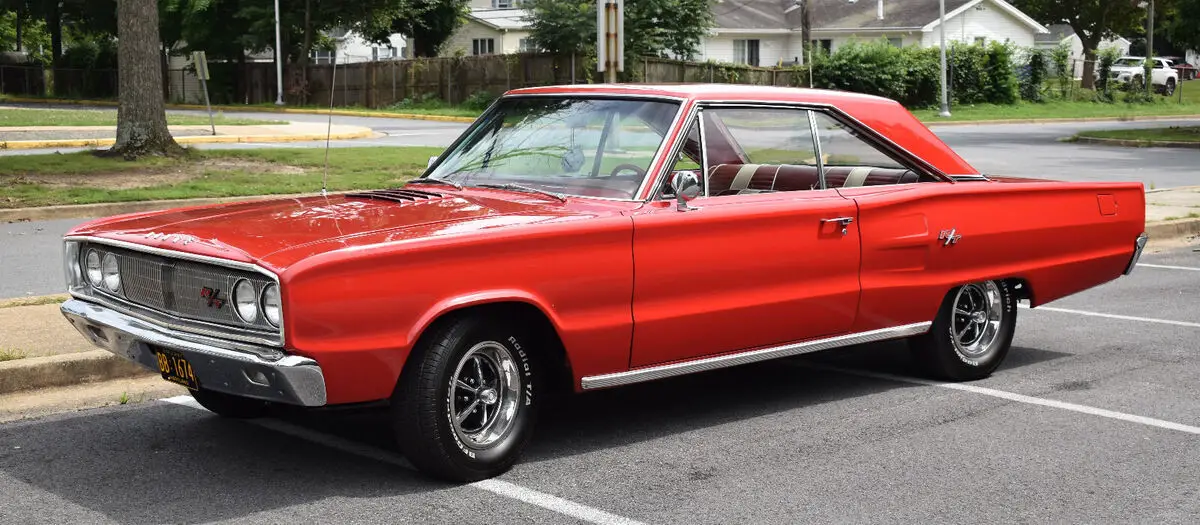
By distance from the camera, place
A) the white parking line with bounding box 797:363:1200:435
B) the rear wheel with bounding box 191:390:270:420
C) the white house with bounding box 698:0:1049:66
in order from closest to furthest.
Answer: the rear wheel with bounding box 191:390:270:420 < the white parking line with bounding box 797:363:1200:435 < the white house with bounding box 698:0:1049:66

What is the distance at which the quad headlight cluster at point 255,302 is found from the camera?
15.6ft

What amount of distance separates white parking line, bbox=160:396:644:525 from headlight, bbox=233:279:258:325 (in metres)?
0.99

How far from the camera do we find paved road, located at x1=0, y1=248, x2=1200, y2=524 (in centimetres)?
492

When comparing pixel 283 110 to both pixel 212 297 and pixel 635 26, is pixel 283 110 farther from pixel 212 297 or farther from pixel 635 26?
pixel 212 297

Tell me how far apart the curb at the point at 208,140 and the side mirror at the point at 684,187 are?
1946cm

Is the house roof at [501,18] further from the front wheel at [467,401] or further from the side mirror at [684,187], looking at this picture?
the front wheel at [467,401]

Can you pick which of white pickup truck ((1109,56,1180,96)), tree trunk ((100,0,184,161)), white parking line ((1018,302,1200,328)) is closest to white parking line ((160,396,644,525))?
white parking line ((1018,302,1200,328))

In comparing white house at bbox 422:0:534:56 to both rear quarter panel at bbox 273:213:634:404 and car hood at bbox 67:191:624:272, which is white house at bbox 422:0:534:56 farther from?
rear quarter panel at bbox 273:213:634:404

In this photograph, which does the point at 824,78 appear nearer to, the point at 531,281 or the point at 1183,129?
the point at 1183,129

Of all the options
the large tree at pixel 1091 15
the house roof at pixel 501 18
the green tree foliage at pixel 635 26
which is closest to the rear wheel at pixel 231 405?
the green tree foliage at pixel 635 26

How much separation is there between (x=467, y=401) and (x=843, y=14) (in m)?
58.9

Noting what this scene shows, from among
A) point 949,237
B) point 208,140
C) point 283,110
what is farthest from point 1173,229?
point 283,110

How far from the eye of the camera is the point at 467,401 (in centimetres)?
523

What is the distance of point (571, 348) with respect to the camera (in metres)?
5.39
